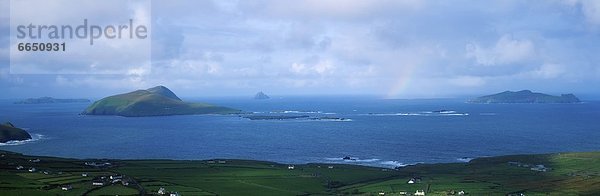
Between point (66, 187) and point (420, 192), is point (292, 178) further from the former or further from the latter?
point (66, 187)

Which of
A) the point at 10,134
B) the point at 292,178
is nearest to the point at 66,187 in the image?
the point at 292,178

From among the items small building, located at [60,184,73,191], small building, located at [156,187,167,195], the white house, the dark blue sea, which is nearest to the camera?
small building, located at [60,184,73,191]

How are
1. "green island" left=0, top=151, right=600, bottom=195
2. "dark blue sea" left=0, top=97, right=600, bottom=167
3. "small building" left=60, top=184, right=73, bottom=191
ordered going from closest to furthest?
1. "small building" left=60, top=184, right=73, bottom=191
2. "green island" left=0, top=151, right=600, bottom=195
3. "dark blue sea" left=0, top=97, right=600, bottom=167

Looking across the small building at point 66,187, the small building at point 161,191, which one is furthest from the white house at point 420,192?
the small building at point 66,187

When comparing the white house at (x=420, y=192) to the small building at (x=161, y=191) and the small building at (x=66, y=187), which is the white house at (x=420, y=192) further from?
the small building at (x=66, y=187)

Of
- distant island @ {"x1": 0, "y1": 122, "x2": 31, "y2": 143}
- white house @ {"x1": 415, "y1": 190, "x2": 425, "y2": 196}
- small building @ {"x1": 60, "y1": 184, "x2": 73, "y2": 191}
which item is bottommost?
white house @ {"x1": 415, "y1": 190, "x2": 425, "y2": 196}

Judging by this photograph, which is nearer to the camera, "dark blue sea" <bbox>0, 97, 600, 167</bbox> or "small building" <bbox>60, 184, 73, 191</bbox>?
"small building" <bbox>60, 184, 73, 191</bbox>

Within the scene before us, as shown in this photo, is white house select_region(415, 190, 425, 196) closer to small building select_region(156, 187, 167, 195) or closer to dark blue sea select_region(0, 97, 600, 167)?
small building select_region(156, 187, 167, 195)

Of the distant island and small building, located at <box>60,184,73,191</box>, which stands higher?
the distant island

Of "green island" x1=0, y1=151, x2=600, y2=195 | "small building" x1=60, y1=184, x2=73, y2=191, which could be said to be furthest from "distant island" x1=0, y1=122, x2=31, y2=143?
"small building" x1=60, y1=184, x2=73, y2=191
